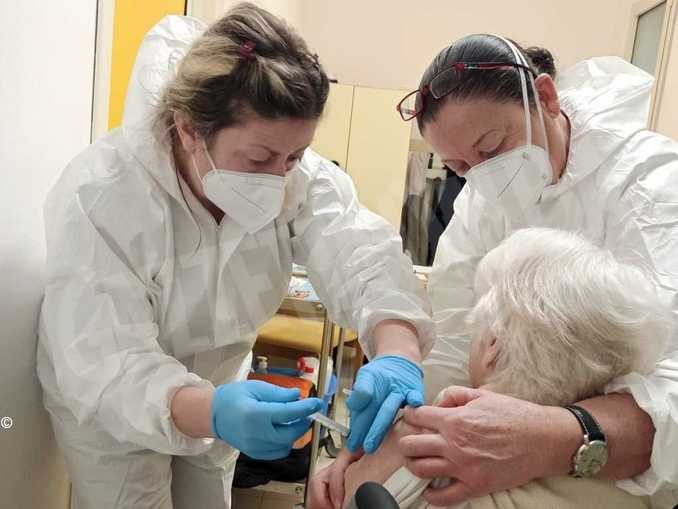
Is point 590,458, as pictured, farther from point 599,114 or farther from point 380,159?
point 380,159

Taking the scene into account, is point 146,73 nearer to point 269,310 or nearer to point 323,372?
point 269,310

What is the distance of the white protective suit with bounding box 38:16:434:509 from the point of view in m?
0.86

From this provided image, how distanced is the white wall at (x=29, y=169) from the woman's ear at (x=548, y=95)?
90 cm

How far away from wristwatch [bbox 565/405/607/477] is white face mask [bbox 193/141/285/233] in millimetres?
607

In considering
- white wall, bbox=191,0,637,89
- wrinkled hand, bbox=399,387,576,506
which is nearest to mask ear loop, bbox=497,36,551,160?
wrinkled hand, bbox=399,387,576,506

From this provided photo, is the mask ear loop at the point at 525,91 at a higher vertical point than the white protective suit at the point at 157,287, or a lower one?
higher

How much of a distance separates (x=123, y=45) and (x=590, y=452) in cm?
129

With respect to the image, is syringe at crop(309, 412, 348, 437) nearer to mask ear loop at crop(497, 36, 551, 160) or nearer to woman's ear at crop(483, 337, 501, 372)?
woman's ear at crop(483, 337, 501, 372)

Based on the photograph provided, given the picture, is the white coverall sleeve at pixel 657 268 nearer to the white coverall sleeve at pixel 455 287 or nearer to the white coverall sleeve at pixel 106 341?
the white coverall sleeve at pixel 455 287

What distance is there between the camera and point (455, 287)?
4.20ft

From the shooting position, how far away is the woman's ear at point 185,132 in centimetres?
95

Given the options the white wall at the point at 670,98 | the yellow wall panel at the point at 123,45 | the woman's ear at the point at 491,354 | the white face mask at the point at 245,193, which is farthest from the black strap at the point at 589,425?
the white wall at the point at 670,98

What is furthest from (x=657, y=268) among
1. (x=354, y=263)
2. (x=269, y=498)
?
(x=269, y=498)

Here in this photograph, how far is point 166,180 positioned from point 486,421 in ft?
2.13
